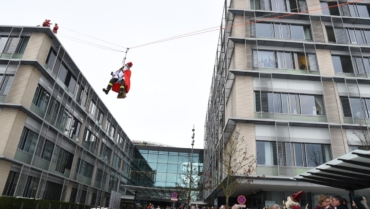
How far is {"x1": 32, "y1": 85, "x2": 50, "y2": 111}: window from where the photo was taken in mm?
22688

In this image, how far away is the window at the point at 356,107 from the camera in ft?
72.0

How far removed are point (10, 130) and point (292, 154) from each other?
21.4 metres

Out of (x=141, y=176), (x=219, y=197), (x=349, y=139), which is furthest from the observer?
(x=141, y=176)

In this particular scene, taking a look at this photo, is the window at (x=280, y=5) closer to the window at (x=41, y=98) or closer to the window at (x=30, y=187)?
the window at (x=41, y=98)

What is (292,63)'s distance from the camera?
949 inches

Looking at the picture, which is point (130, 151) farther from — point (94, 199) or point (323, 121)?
point (323, 121)

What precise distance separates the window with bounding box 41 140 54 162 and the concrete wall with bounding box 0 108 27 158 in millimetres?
4442

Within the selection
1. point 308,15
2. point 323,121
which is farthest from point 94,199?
point 308,15

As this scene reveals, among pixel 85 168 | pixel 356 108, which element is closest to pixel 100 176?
pixel 85 168

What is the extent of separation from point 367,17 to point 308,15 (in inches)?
248

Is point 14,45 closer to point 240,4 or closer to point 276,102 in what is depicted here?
point 240,4

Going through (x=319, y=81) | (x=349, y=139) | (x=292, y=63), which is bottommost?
(x=349, y=139)

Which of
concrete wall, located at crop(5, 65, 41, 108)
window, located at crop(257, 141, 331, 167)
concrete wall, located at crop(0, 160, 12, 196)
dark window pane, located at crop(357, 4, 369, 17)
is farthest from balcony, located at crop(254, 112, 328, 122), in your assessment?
concrete wall, located at crop(0, 160, 12, 196)

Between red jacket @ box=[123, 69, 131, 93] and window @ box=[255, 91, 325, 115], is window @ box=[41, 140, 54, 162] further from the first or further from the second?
window @ box=[255, 91, 325, 115]
